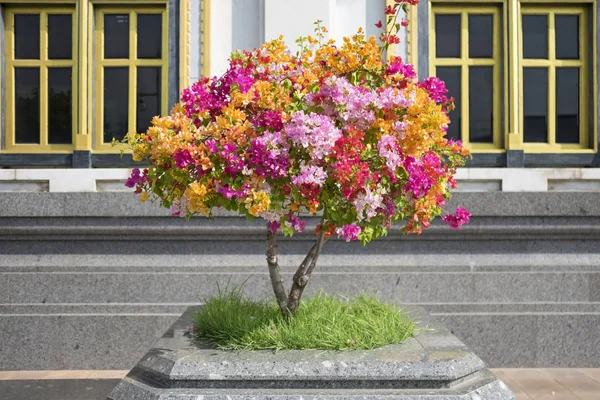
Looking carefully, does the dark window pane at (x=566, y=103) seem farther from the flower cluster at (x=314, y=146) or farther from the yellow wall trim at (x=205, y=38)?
the flower cluster at (x=314, y=146)

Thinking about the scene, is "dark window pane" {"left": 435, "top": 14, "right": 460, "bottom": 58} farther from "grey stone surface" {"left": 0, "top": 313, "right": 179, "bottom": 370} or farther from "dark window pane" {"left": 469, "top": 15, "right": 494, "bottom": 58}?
"grey stone surface" {"left": 0, "top": 313, "right": 179, "bottom": 370}

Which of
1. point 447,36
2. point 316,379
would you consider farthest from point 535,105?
point 316,379

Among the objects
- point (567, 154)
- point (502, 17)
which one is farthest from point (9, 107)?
point (567, 154)

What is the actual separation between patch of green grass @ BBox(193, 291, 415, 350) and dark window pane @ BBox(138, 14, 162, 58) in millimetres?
4386

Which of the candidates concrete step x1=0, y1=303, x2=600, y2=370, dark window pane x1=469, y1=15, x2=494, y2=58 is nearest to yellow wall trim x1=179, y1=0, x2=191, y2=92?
concrete step x1=0, y1=303, x2=600, y2=370

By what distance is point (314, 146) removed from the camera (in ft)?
11.7

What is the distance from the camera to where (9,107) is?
324 inches

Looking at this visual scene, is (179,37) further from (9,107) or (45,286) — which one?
(45,286)

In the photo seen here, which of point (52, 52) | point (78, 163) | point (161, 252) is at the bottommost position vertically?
point (161, 252)

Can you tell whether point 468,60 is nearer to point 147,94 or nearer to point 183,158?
point 147,94

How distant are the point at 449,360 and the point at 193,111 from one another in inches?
77.5

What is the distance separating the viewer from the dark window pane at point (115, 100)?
324 inches

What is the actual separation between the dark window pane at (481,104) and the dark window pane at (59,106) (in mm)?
4596

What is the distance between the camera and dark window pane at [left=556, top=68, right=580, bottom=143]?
8.23 metres
